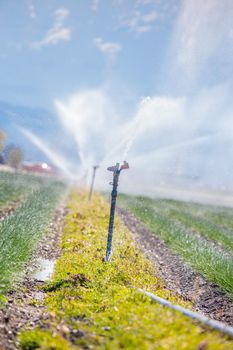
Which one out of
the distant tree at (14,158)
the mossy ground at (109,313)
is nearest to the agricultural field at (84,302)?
the mossy ground at (109,313)

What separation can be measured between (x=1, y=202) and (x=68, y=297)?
39.7 ft

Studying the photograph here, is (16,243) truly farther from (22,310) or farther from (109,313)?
(109,313)

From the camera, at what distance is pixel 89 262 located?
9008 millimetres

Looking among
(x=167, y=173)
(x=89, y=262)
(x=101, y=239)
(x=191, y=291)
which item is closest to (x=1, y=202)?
(x=101, y=239)

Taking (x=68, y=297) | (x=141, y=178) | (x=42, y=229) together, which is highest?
(x=141, y=178)

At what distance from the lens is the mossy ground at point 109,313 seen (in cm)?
470

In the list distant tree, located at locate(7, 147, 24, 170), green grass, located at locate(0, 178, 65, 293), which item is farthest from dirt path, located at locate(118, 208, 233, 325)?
distant tree, located at locate(7, 147, 24, 170)

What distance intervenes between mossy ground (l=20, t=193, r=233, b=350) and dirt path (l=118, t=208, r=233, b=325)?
2.00ft

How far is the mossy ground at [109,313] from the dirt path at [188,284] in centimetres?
61

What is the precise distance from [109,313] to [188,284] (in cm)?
395

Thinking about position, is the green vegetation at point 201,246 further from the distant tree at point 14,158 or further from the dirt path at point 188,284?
the distant tree at point 14,158

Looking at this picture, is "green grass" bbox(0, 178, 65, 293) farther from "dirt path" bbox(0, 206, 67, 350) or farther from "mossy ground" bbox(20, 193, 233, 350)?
"mossy ground" bbox(20, 193, 233, 350)

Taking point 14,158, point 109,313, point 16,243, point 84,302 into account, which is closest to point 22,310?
point 84,302

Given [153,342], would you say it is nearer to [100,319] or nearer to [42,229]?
[100,319]
